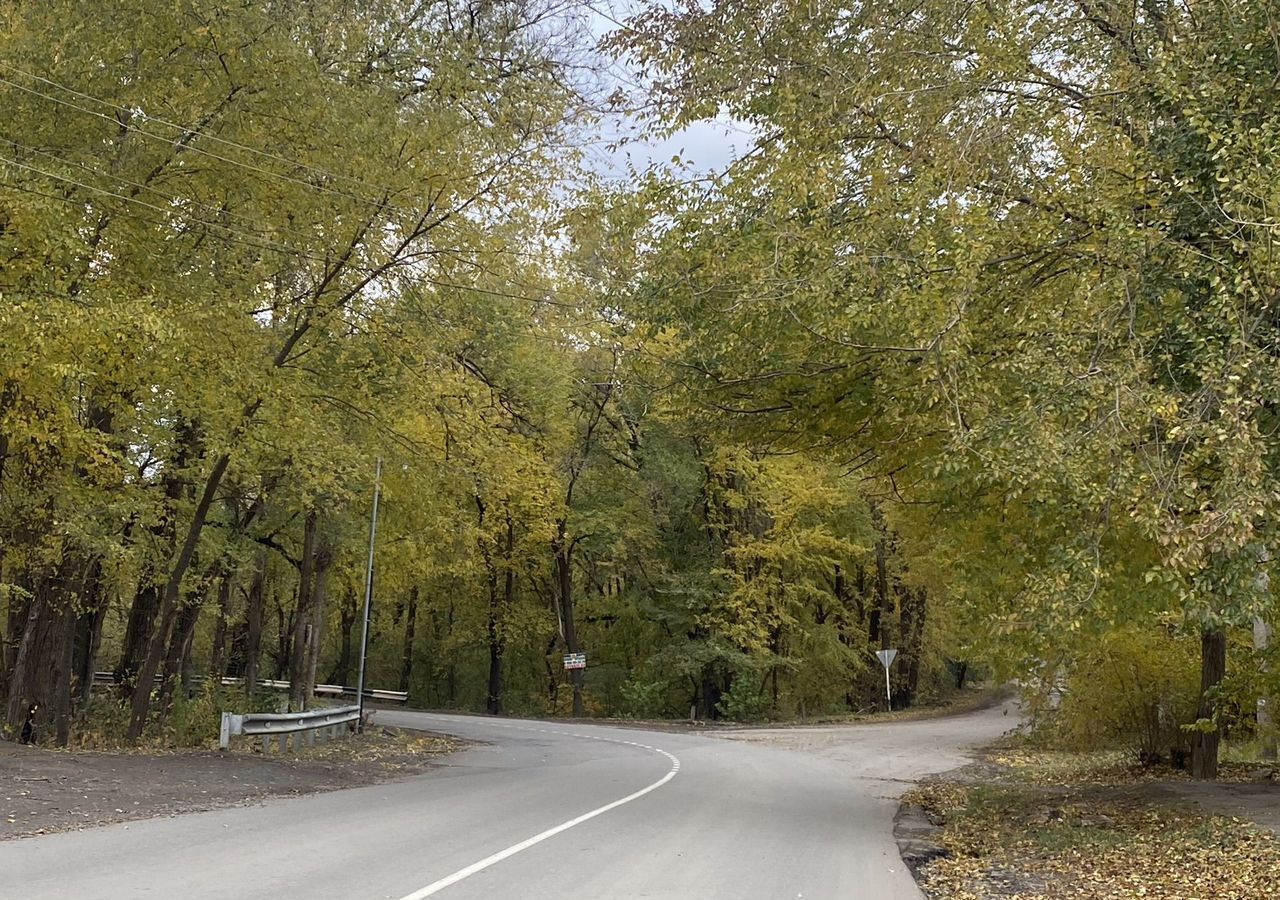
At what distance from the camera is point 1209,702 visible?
14.9m

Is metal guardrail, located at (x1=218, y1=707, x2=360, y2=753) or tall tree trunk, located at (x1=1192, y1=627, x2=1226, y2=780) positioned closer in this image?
tall tree trunk, located at (x1=1192, y1=627, x2=1226, y2=780)

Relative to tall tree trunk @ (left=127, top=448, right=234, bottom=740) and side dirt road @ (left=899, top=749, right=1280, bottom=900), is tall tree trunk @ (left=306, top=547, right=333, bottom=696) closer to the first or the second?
tall tree trunk @ (left=127, top=448, right=234, bottom=740)

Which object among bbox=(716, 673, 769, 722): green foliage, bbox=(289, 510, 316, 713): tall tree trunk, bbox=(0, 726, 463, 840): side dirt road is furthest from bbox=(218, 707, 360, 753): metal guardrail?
bbox=(716, 673, 769, 722): green foliage

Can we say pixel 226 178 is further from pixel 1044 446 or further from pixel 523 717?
pixel 523 717

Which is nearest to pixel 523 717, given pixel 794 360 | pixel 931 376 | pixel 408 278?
pixel 408 278

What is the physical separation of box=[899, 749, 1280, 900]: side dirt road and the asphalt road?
669 millimetres

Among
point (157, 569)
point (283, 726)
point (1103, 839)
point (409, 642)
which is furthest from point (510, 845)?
point (409, 642)

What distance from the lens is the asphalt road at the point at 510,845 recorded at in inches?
284

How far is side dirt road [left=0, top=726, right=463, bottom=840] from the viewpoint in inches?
385

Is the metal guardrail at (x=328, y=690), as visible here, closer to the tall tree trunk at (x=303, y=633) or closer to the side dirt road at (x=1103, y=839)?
the tall tree trunk at (x=303, y=633)

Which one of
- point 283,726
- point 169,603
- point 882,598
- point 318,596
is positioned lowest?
point 283,726

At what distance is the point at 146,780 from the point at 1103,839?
34.1 ft

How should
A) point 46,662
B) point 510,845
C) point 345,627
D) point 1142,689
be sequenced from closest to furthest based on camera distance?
1. point 510,845
2. point 1142,689
3. point 46,662
4. point 345,627

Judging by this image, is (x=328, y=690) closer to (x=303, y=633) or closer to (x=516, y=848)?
(x=303, y=633)
